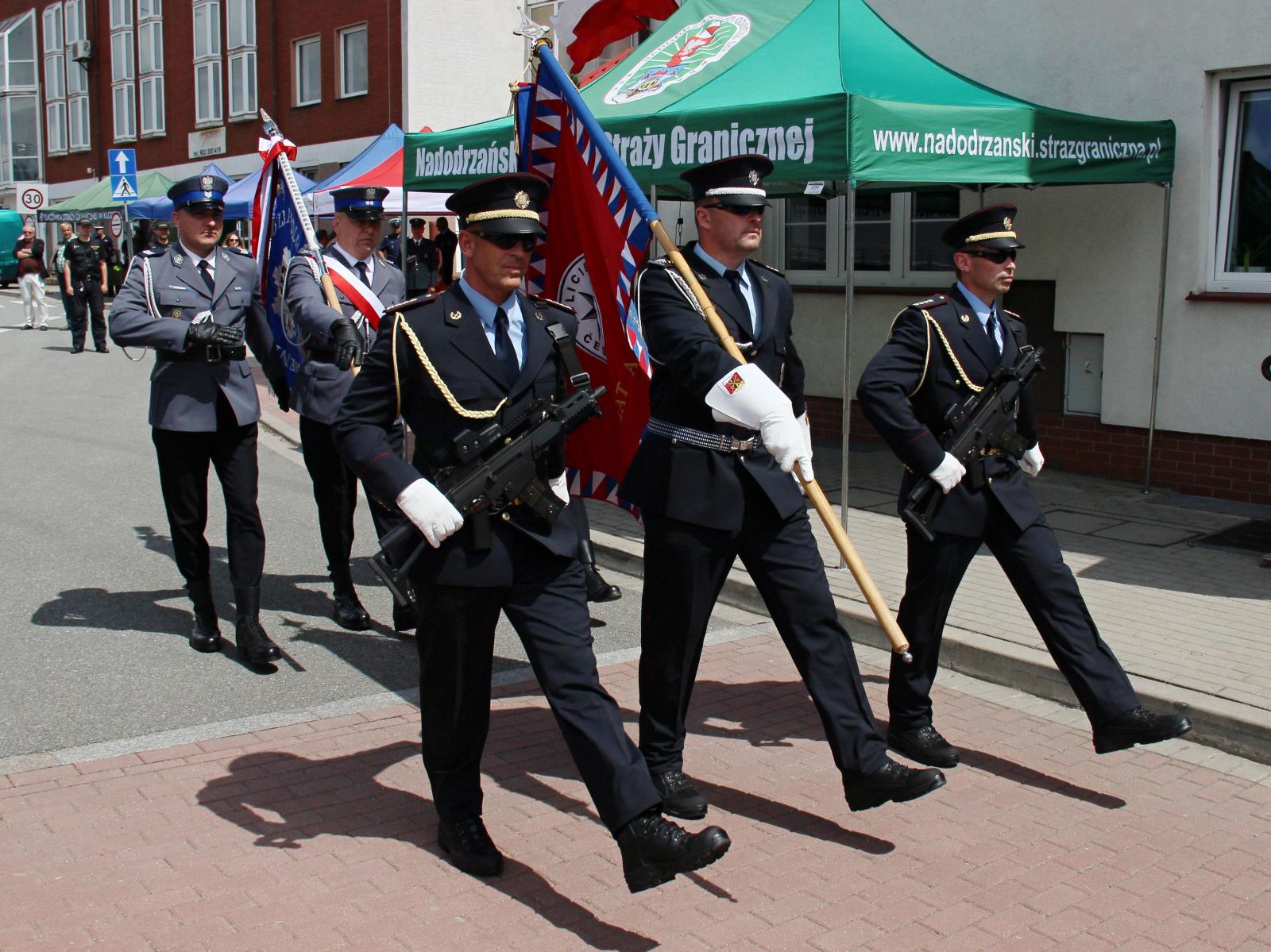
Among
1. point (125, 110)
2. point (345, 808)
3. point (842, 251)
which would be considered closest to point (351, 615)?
point (345, 808)

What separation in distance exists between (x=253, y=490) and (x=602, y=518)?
3530 mm

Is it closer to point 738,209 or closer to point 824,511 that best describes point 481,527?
point 824,511

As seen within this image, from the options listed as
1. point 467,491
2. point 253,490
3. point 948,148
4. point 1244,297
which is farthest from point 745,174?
point 1244,297

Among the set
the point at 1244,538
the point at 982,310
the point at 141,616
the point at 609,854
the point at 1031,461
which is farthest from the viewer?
the point at 1244,538

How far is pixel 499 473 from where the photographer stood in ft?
12.8

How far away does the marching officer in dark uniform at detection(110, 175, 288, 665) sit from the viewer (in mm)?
6105

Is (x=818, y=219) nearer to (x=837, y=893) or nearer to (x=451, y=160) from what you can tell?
(x=451, y=160)

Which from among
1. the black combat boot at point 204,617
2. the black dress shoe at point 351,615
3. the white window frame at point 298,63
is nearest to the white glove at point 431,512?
the black combat boot at point 204,617

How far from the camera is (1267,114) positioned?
9.38 m

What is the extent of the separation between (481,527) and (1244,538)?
A: 612 cm

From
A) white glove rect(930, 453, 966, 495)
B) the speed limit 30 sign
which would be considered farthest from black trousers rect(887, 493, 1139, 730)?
the speed limit 30 sign

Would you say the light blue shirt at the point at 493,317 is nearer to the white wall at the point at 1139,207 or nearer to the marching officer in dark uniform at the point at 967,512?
the marching officer in dark uniform at the point at 967,512

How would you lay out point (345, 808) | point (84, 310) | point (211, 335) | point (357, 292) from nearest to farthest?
point (345, 808) → point (211, 335) → point (357, 292) → point (84, 310)

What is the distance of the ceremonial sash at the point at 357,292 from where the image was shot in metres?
6.48
